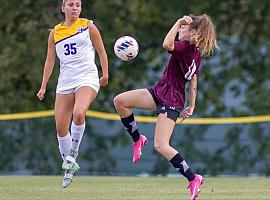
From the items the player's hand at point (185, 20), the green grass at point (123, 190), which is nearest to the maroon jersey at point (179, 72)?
the player's hand at point (185, 20)

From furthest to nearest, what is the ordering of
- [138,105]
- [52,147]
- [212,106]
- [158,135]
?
1. [212,106]
2. [52,147]
3. [138,105]
4. [158,135]

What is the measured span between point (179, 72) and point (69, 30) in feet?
4.75

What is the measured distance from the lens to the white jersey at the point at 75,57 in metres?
10.4

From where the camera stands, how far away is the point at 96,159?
17.8m

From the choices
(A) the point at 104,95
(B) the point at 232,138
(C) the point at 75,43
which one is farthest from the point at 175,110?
(A) the point at 104,95

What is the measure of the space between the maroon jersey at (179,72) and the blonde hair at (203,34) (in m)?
0.09

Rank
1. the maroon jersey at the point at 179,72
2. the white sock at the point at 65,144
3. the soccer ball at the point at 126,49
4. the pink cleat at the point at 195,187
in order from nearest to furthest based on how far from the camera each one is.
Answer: the pink cleat at the point at 195,187 → the maroon jersey at the point at 179,72 → the soccer ball at the point at 126,49 → the white sock at the point at 65,144

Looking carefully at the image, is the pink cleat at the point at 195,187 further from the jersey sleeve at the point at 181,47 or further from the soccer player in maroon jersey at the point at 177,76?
the jersey sleeve at the point at 181,47

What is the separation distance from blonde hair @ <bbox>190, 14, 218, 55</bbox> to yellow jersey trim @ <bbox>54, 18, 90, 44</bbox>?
140cm

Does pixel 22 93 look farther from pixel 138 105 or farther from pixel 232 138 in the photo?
pixel 138 105

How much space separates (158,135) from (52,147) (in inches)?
331

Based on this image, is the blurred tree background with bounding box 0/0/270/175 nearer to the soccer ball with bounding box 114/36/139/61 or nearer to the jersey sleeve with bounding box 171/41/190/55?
the soccer ball with bounding box 114/36/139/61

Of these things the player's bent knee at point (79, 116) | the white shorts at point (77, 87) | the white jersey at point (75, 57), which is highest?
the white jersey at point (75, 57)

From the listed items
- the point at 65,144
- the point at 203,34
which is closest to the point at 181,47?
the point at 203,34
